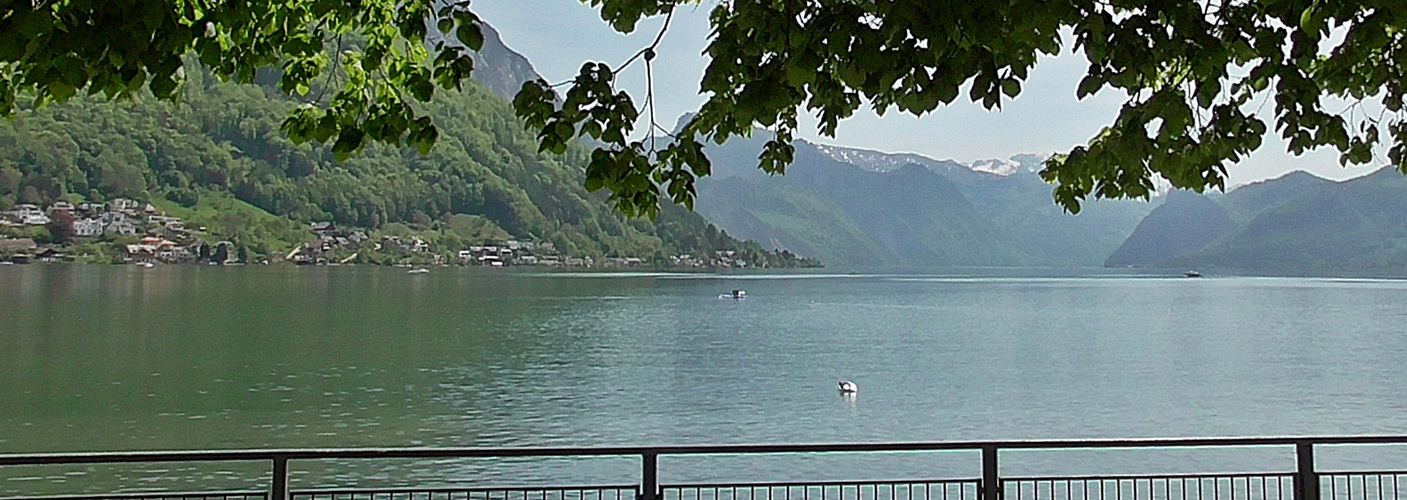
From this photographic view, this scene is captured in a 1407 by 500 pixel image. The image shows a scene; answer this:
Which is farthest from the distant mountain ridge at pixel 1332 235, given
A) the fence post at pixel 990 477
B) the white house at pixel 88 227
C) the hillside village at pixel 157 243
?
the fence post at pixel 990 477

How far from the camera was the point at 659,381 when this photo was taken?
1570 inches

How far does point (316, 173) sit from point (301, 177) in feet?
8.40

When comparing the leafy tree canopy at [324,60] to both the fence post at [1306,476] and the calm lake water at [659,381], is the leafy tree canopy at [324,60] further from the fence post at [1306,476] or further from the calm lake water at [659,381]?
the calm lake water at [659,381]

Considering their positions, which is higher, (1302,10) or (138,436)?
(1302,10)

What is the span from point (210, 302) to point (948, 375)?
2162 inches

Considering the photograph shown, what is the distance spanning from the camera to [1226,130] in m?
4.70

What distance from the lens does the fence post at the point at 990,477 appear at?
546 cm

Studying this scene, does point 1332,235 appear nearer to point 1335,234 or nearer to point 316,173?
point 1335,234

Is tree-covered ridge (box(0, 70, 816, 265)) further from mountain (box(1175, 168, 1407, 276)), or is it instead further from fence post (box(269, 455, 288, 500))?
fence post (box(269, 455, 288, 500))

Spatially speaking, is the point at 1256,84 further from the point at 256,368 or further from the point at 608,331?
the point at 608,331

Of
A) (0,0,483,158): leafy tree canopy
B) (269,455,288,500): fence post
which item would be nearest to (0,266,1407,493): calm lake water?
(269,455,288,500): fence post

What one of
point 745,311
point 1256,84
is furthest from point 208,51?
point 745,311

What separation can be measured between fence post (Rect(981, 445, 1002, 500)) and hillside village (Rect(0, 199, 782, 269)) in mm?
140634

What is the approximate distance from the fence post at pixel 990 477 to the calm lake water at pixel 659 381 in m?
17.1
